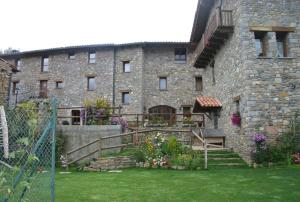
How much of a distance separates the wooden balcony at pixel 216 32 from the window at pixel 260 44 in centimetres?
120

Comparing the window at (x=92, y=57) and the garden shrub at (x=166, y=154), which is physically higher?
the window at (x=92, y=57)

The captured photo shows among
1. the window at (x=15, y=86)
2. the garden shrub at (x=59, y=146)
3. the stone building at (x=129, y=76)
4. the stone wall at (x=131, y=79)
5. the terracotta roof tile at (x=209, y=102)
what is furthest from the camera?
the window at (x=15, y=86)

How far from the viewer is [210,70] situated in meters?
19.0

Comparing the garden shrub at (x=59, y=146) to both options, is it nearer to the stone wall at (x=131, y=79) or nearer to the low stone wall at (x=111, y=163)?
the low stone wall at (x=111, y=163)

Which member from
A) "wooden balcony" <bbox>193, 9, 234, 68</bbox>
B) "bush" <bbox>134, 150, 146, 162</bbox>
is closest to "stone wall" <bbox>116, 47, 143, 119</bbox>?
"wooden balcony" <bbox>193, 9, 234, 68</bbox>

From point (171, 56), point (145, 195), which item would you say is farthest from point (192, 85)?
point (145, 195)

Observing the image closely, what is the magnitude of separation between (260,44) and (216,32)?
211cm

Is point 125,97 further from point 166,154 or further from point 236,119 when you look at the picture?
point 236,119

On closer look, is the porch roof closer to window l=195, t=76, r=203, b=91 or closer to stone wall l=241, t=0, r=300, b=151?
stone wall l=241, t=0, r=300, b=151

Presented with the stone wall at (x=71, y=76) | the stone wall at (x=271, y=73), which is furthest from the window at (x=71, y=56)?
the stone wall at (x=271, y=73)

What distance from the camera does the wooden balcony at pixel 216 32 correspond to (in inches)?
538

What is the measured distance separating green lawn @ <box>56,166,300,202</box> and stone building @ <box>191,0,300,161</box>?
7.88ft

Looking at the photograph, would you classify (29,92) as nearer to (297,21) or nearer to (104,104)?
(104,104)

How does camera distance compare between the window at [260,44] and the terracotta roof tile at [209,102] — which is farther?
the terracotta roof tile at [209,102]
